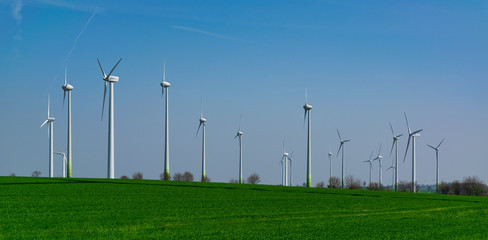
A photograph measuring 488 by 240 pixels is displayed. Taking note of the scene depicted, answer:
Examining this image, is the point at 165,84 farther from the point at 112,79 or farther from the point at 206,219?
the point at 206,219

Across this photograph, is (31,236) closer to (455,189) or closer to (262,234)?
(262,234)

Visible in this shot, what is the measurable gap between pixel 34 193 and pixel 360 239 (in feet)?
Answer: 69.2

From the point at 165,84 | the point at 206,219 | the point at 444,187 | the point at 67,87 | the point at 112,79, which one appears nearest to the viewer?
the point at 206,219

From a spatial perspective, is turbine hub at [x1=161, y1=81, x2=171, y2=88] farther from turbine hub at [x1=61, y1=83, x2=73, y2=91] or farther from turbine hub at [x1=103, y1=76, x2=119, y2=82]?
turbine hub at [x1=103, y1=76, x2=119, y2=82]

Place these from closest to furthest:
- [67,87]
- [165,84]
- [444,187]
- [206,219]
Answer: [206,219], [67,87], [165,84], [444,187]

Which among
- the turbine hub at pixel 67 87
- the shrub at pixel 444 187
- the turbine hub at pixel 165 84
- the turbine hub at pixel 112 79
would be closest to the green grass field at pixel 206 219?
the turbine hub at pixel 112 79

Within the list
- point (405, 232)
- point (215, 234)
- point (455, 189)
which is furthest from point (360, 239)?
point (455, 189)

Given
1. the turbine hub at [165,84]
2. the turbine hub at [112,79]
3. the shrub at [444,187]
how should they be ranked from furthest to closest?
the shrub at [444,187], the turbine hub at [165,84], the turbine hub at [112,79]

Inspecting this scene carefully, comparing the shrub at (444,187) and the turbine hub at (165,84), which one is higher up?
the turbine hub at (165,84)

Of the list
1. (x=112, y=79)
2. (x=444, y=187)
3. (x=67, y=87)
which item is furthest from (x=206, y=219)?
(x=444, y=187)

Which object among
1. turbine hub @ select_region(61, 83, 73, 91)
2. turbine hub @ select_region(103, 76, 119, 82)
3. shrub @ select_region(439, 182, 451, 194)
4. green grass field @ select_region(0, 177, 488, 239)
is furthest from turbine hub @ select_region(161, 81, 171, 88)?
shrub @ select_region(439, 182, 451, 194)

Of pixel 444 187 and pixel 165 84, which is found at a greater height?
pixel 165 84

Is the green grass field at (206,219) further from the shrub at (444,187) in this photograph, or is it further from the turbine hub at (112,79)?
the shrub at (444,187)

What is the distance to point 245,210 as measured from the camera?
26906mm
